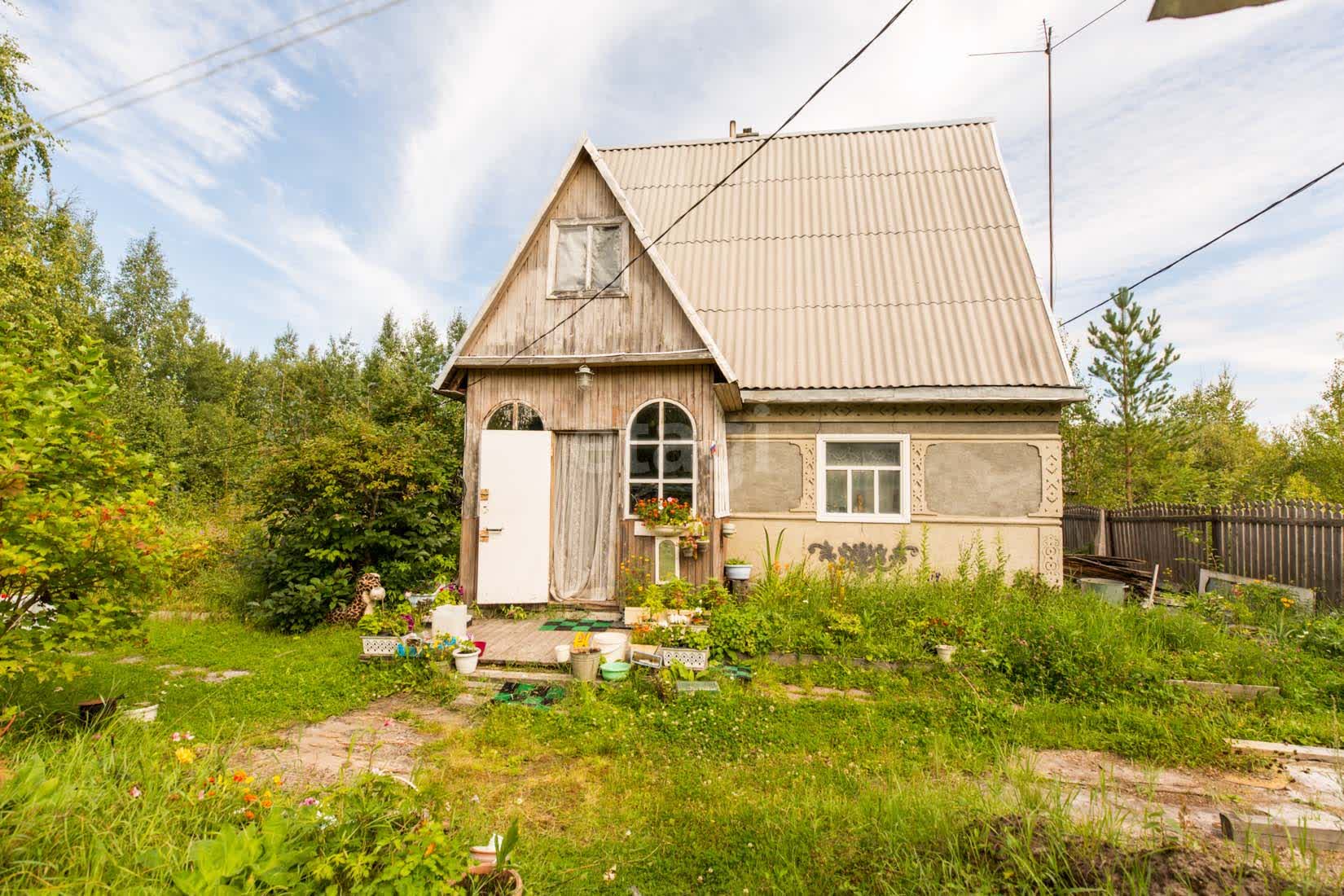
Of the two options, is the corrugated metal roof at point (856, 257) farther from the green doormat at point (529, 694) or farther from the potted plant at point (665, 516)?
the green doormat at point (529, 694)

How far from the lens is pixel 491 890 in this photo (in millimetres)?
2377

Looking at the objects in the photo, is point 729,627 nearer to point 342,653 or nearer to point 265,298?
point 342,653

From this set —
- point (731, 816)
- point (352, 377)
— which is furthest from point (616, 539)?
point (352, 377)

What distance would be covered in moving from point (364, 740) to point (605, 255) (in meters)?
6.65

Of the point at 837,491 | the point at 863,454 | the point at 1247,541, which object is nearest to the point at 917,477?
the point at 863,454

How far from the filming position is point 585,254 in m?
8.78

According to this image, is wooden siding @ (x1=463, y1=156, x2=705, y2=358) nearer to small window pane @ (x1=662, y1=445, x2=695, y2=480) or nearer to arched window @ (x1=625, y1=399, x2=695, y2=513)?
arched window @ (x1=625, y1=399, x2=695, y2=513)

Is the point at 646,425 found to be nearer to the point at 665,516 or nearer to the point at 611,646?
the point at 665,516

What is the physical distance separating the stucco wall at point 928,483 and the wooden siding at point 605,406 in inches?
58.5

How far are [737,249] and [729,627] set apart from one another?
7828mm

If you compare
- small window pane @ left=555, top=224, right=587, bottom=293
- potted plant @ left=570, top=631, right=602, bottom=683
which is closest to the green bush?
small window pane @ left=555, top=224, right=587, bottom=293

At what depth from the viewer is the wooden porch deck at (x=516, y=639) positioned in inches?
252

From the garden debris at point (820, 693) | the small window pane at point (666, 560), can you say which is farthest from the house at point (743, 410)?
the garden debris at point (820, 693)

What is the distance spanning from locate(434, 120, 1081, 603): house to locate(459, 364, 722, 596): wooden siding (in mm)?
26
